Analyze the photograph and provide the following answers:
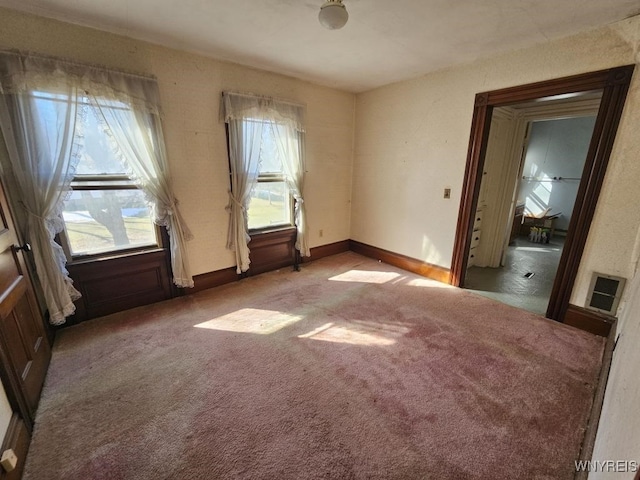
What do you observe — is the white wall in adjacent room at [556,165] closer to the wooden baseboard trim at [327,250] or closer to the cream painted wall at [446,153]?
the cream painted wall at [446,153]

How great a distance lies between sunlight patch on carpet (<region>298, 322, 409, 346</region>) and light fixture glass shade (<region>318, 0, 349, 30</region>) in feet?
7.33

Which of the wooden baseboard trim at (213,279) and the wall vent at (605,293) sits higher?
the wall vent at (605,293)

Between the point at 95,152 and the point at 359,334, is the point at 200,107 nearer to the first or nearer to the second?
the point at 95,152

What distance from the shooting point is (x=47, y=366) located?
1914mm

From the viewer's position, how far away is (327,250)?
428cm

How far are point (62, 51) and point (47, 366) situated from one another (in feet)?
7.64

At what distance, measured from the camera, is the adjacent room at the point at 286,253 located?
1.41 m

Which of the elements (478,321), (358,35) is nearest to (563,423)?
(478,321)

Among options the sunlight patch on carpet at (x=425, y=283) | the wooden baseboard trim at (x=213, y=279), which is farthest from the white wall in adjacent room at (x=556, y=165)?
the wooden baseboard trim at (x=213, y=279)

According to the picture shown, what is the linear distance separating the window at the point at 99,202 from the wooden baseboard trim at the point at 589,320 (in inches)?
158

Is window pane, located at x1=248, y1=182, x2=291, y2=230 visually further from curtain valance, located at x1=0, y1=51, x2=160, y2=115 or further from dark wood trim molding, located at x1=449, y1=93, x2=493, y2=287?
dark wood trim molding, located at x1=449, y1=93, x2=493, y2=287

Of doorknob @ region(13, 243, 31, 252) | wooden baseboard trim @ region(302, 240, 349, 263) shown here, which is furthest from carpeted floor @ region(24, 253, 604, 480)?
wooden baseboard trim @ region(302, 240, 349, 263)

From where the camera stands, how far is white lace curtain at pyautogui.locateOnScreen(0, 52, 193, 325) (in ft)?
6.22

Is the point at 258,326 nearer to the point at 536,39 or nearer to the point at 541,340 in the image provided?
the point at 541,340
